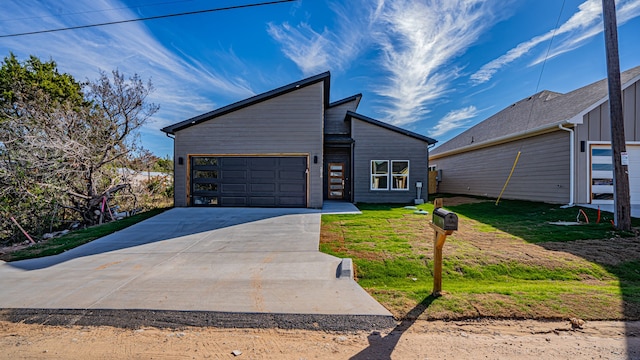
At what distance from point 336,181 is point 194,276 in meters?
10.0

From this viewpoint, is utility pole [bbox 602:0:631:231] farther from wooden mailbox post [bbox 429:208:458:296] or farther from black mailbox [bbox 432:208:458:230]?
black mailbox [bbox 432:208:458:230]

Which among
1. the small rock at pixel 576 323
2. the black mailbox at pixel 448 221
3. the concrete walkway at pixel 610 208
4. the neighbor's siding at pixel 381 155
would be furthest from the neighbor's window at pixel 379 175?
the small rock at pixel 576 323

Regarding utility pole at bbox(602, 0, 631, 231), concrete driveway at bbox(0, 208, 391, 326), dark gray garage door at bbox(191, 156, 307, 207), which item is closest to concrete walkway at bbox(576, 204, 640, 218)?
utility pole at bbox(602, 0, 631, 231)

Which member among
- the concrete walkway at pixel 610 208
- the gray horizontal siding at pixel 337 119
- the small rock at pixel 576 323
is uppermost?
the gray horizontal siding at pixel 337 119

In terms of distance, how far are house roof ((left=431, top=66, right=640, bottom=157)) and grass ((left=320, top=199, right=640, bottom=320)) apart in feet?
16.4

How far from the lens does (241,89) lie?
1465 centimetres

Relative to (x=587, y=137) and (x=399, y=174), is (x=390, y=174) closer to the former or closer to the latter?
(x=399, y=174)

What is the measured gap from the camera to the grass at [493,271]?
3131 millimetres

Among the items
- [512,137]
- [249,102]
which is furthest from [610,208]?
[249,102]

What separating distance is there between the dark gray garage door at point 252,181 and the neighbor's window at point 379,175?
146 inches

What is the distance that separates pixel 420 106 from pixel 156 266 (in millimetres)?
18058

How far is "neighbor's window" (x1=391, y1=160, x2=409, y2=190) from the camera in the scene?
12641 millimetres

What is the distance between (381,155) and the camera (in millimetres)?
12695

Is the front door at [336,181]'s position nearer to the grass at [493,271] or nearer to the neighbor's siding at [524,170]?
the grass at [493,271]
